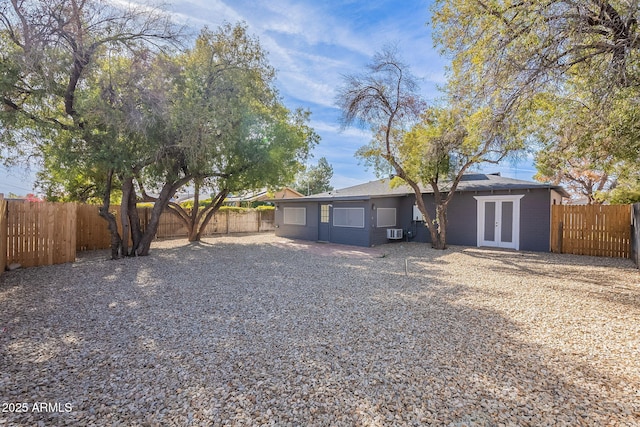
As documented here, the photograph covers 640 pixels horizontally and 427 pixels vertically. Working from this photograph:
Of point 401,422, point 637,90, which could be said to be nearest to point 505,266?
point 637,90

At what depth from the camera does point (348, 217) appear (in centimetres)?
1369

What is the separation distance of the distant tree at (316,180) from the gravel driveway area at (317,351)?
117ft

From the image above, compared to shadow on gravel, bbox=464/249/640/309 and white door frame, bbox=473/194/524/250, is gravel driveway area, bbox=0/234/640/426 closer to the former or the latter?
shadow on gravel, bbox=464/249/640/309

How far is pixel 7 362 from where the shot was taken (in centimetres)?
295

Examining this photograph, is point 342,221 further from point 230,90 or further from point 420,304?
point 420,304

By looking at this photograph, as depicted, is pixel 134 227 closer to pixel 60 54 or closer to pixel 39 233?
pixel 39 233

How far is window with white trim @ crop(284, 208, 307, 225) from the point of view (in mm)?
15859

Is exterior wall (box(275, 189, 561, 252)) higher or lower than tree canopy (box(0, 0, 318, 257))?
lower

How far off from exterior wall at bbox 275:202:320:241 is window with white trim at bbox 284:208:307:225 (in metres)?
0.16

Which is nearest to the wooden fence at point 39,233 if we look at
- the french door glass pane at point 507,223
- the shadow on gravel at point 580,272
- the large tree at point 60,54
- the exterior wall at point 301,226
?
the large tree at point 60,54

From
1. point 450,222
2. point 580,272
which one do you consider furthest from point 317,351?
point 450,222

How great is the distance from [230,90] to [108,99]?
3.18m

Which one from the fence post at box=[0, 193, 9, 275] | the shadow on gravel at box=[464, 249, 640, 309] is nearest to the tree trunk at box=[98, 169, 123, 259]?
the fence post at box=[0, 193, 9, 275]

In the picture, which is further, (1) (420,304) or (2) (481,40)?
(2) (481,40)
